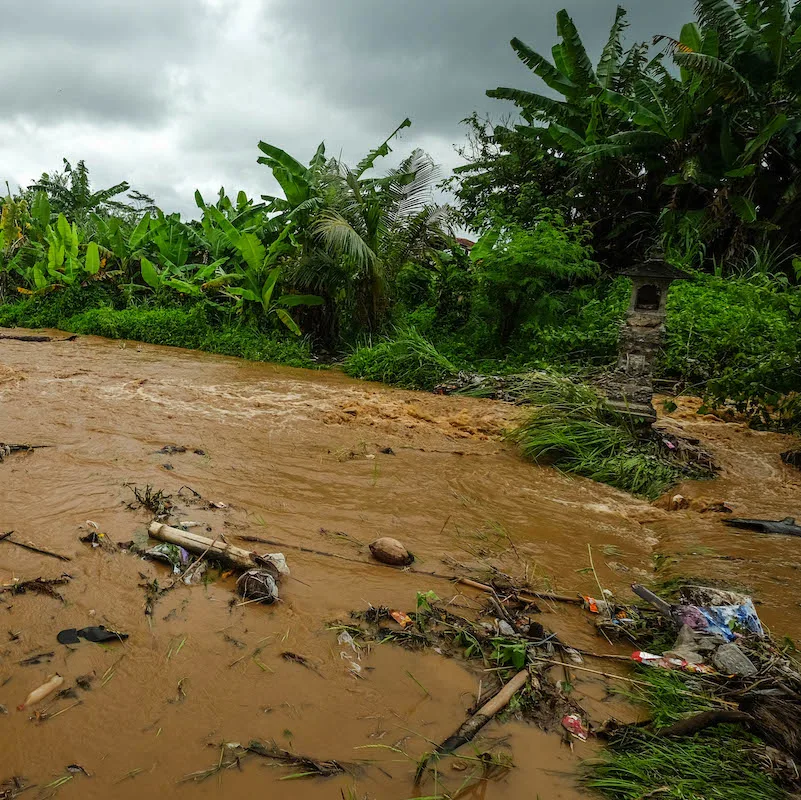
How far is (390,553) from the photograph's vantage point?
2762mm

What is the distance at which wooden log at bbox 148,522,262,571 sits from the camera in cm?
249

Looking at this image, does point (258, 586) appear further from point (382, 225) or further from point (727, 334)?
point (382, 225)

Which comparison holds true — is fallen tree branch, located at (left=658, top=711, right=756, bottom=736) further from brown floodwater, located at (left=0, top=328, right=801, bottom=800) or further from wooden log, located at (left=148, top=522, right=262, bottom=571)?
wooden log, located at (left=148, top=522, right=262, bottom=571)

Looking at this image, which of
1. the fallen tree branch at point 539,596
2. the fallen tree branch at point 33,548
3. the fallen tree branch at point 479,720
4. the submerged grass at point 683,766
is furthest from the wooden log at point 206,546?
the submerged grass at point 683,766

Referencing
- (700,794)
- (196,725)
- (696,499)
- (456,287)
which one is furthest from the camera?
(456,287)

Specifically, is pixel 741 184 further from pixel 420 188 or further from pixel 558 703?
pixel 558 703

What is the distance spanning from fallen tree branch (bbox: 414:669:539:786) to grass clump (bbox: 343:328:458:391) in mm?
6476

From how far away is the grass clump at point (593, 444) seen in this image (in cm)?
449

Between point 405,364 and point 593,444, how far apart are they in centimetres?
437

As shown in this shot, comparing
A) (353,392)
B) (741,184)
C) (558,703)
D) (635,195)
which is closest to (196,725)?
(558,703)

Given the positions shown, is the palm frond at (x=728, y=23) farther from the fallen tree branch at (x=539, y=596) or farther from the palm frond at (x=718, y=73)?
the fallen tree branch at (x=539, y=596)

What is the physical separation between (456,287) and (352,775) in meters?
9.95

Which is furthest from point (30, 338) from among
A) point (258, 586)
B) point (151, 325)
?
point (258, 586)

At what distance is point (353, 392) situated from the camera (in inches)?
304
